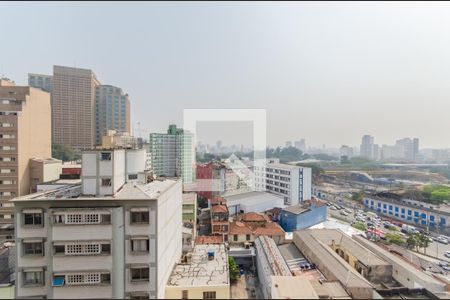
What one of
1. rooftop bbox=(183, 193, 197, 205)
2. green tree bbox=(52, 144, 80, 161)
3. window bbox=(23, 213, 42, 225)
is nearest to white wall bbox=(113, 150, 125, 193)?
window bbox=(23, 213, 42, 225)

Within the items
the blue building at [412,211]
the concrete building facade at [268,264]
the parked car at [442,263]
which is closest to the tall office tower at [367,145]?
the blue building at [412,211]

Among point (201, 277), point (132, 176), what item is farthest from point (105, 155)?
point (201, 277)

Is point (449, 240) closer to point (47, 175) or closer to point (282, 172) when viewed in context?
point (282, 172)

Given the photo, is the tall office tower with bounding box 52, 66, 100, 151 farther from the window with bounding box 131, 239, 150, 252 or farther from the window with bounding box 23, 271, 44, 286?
the window with bounding box 131, 239, 150, 252

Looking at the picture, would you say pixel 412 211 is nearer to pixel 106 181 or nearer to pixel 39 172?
pixel 106 181

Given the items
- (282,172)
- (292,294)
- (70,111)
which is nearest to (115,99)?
(70,111)
